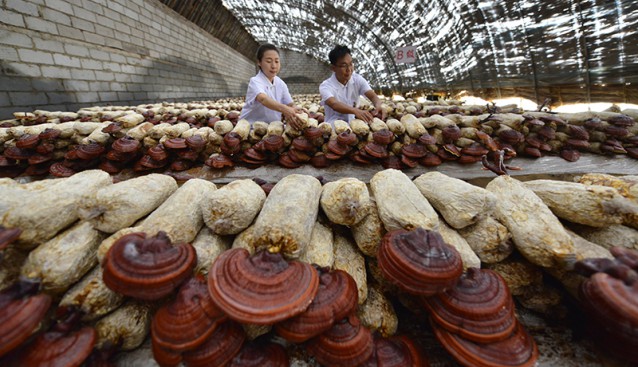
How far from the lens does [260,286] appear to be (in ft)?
3.08

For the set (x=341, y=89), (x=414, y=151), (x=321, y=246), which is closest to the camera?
(x=321, y=246)

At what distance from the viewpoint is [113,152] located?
277cm

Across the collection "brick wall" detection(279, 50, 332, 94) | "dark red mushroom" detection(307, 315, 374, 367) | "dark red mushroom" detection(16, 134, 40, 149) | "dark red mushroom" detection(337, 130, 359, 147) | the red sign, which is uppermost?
"brick wall" detection(279, 50, 332, 94)

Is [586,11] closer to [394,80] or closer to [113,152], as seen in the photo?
[113,152]

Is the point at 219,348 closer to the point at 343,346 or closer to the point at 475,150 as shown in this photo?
the point at 343,346

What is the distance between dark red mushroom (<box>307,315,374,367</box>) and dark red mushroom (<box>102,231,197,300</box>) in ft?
2.24

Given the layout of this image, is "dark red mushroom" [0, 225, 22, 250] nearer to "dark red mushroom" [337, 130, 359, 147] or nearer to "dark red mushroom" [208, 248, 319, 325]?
"dark red mushroom" [208, 248, 319, 325]

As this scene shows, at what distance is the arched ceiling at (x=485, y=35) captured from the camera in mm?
A: 5609

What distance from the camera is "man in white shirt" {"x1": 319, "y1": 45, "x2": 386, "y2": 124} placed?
152 inches

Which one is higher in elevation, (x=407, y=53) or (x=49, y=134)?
(x=407, y=53)

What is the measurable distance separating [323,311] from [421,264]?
0.46 meters

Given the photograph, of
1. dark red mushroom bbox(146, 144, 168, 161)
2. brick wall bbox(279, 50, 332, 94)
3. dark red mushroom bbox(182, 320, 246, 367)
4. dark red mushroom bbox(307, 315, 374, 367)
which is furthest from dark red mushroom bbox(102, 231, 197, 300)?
brick wall bbox(279, 50, 332, 94)

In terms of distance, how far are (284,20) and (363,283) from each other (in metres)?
22.5

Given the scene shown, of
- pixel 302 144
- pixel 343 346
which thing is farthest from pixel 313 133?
pixel 343 346
